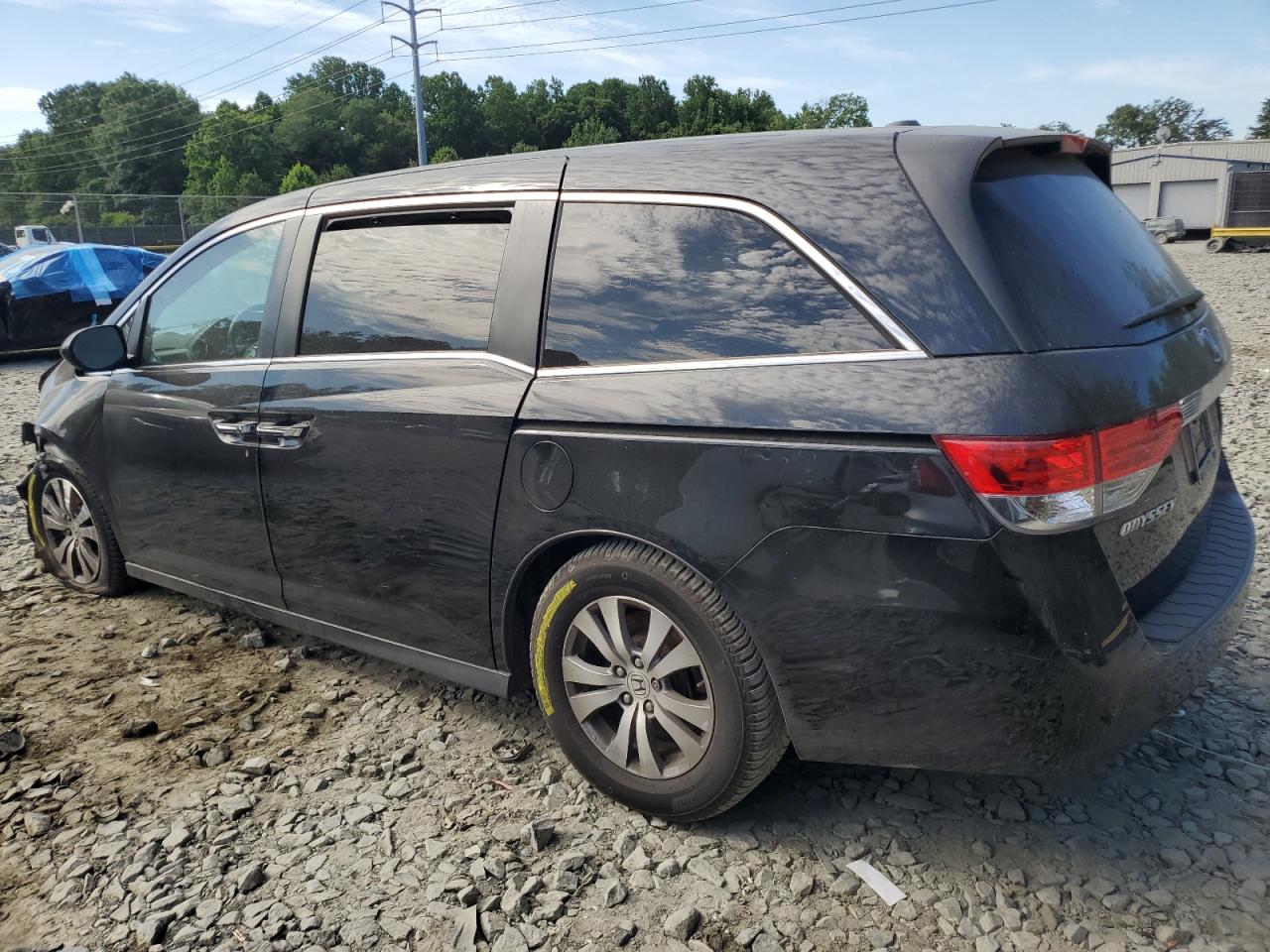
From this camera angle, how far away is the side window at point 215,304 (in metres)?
3.60

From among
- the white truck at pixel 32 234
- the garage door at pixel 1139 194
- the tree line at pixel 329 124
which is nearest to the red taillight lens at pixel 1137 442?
the white truck at pixel 32 234

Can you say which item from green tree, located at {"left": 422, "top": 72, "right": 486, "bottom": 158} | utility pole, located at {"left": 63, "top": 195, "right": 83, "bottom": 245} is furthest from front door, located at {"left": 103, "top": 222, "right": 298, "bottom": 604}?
green tree, located at {"left": 422, "top": 72, "right": 486, "bottom": 158}

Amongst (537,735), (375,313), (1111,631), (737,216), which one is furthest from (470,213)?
(1111,631)

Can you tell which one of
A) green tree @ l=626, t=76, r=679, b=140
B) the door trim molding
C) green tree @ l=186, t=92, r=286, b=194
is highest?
green tree @ l=626, t=76, r=679, b=140

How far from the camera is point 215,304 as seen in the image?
3.81 metres

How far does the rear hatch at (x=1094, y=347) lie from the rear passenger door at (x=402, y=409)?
125 centimetres

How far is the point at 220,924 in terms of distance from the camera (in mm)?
2395

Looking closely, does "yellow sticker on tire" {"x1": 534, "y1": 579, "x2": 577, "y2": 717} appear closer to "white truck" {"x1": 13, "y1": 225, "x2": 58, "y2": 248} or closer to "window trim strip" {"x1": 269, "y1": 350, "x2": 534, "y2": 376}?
"window trim strip" {"x1": 269, "y1": 350, "x2": 534, "y2": 376}

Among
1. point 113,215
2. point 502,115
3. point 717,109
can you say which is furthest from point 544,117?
point 113,215

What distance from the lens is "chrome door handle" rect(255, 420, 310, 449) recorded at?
3268mm

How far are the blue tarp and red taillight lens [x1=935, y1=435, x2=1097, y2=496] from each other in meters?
14.7

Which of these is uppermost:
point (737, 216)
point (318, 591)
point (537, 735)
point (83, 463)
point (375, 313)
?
point (737, 216)

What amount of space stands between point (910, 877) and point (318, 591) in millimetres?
2156

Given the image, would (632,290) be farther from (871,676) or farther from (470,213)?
(871,676)
